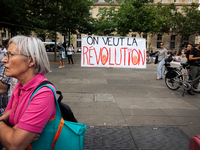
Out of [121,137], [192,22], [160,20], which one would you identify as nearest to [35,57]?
[121,137]

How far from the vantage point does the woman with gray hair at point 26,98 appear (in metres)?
1.13

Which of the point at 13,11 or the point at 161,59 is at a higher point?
the point at 13,11

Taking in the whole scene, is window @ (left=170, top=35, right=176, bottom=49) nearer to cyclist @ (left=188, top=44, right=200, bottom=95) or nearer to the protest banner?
cyclist @ (left=188, top=44, right=200, bottom=95)

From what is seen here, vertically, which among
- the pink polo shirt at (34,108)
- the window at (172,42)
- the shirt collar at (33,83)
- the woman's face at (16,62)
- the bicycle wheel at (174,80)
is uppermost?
the window at (172,42)

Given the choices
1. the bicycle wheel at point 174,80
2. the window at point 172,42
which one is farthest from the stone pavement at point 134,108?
the window at point 172,42

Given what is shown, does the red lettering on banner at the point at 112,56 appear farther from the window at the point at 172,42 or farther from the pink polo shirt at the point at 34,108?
the window at the point at 172,42

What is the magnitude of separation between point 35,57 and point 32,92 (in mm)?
263

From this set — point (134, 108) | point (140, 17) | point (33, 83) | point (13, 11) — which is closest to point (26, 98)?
point (33, 83)

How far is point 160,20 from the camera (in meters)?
18.5

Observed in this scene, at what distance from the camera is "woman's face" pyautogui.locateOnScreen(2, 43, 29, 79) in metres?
1.26

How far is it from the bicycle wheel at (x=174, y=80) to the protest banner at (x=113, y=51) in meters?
2.16

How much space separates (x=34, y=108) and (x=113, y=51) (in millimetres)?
3845

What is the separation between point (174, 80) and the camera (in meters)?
6.43

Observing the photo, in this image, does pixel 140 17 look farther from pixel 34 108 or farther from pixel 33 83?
pixel 34 108
